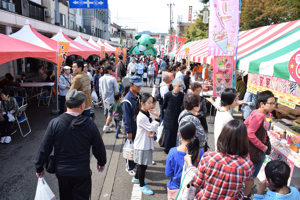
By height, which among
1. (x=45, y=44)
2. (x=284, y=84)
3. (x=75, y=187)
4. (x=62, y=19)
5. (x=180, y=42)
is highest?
(x=62, y=19)

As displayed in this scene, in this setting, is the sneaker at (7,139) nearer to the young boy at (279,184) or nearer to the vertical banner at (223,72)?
the vertical banner at (223,72)

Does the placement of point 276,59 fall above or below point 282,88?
above

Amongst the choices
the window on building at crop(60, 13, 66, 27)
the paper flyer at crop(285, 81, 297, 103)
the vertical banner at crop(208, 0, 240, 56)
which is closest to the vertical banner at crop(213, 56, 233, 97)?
the vertical banner at crop(208, 0, 240, 56)

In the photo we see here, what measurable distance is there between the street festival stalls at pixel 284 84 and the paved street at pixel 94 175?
6.02ft

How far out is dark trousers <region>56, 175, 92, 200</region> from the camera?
2.37m

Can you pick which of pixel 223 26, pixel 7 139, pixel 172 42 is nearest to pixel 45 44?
pixel 7 139

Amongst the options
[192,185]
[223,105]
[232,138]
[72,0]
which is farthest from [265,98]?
[72,0]

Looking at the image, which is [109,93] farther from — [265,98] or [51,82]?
[51,82]

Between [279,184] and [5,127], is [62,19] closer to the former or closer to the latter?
[5,127]

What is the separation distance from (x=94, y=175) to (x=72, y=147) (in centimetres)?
202

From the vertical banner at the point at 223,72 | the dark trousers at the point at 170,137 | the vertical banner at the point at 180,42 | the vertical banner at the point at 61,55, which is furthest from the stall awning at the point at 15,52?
the vertical banner at the point at 180,42

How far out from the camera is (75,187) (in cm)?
241

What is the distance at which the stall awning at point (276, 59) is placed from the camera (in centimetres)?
352

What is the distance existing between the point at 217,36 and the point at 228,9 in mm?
556
